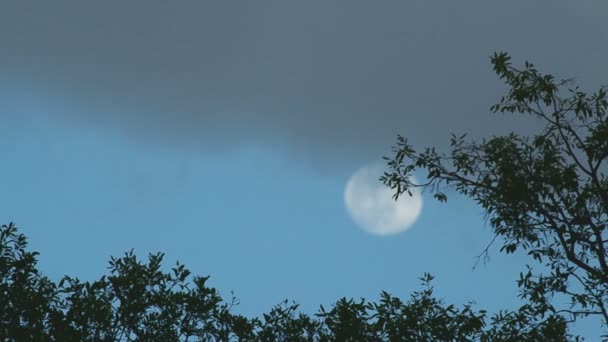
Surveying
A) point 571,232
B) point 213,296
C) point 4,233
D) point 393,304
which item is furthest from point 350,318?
point 4,233

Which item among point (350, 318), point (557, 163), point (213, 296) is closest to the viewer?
point (557, 163)

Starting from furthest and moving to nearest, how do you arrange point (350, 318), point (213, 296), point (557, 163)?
1. point (213, 296)
2. point (350, 318)
3. point (557, 163)

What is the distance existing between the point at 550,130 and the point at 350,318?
680cm

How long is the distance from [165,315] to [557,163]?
1087 cm

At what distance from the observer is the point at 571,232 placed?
20406 millimetres

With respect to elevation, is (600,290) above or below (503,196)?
below

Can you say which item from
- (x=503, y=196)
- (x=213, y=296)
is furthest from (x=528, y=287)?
(x=213, y=296)

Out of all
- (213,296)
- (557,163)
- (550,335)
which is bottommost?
(550,335)

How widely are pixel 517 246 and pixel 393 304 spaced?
3409 mm

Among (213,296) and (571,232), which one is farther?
(213,296)

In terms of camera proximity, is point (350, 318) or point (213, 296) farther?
point (213, 296)

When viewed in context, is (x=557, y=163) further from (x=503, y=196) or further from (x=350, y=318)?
(x=350, y=318)

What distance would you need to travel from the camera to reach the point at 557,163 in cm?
2028

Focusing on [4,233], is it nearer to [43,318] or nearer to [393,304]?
[43,318]
